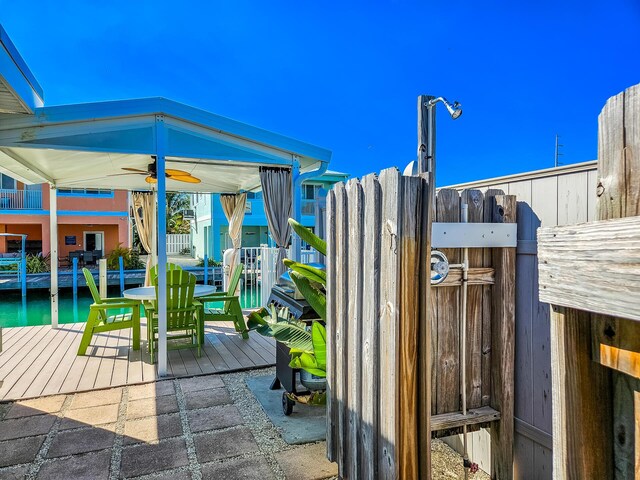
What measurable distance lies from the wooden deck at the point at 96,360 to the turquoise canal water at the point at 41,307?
9.12 ft

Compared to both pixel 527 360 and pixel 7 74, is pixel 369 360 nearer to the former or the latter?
pixel 527 360

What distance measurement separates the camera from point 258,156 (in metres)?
5.28

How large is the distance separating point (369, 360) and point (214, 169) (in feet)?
15.1

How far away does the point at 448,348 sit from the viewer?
205 cm

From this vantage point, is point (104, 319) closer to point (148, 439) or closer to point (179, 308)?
point (179, 308)

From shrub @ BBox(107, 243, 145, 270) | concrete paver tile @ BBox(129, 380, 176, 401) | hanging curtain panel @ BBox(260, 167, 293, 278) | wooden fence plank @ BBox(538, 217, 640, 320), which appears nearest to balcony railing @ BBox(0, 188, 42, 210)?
shrub @ BBox(107, 243, 145, 270)

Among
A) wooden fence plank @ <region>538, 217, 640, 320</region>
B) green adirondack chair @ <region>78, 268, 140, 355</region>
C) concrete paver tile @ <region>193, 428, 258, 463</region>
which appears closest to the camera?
wooden fence plank @ <region>538, 217, 640, 320</region>

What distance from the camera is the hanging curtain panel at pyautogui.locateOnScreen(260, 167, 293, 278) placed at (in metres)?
5.57

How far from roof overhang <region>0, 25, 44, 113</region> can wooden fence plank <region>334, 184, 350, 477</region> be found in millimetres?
2879

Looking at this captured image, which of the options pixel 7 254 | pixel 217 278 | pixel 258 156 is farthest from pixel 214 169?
pixel 7 254

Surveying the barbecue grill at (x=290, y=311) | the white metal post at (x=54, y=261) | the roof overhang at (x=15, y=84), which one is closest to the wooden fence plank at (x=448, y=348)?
the barbecue grill at (x=290, y=311)

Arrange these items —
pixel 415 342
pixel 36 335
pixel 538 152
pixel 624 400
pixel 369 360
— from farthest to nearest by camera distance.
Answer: pixel 538 152 < pixel 36 335 < pixel 369 360 < pixel 415 342 < pixel 624 400

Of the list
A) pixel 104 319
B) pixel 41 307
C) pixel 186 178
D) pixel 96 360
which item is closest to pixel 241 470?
pixel 96 360

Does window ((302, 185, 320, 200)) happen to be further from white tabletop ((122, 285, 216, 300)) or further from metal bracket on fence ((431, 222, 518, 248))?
metal bracket on fence ((431, 222, 518, 248))
